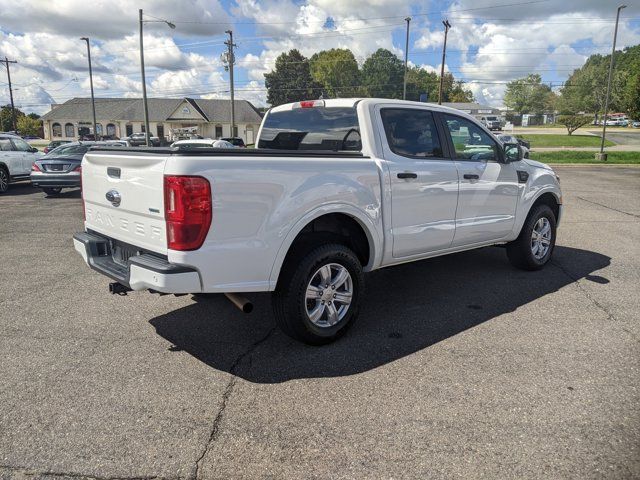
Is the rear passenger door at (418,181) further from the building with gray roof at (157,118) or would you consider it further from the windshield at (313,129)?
the building with gray roof at (157,118)

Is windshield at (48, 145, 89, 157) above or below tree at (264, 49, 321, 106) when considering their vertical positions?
below

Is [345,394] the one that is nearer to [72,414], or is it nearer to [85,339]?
[72,414]

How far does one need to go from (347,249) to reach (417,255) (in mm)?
979

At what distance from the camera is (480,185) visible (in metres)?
5.19

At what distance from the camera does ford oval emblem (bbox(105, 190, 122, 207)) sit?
3.71m

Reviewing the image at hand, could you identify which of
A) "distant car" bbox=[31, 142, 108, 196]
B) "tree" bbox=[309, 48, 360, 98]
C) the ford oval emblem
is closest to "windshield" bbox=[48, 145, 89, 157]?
"distant car" bbox=[31, 142, 108, 196]

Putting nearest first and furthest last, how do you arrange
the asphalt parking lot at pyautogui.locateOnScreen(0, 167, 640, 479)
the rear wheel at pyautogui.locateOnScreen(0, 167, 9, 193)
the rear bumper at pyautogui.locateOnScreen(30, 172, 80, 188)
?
the asphalt parking lot at pyautogui.locateOnScreen(0, 167, 640, 479) < the rear bumper at pyautogui.locateOnScreen(30, 172, 80, 188) < the rear wheel at pyautogui.locateOnScreen(0, 167, 9, 193)

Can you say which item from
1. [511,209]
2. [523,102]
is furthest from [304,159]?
[523,102]

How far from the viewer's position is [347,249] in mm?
4020

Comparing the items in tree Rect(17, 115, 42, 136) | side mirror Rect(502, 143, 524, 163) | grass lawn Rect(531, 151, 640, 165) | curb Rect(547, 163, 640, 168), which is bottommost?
curb Rect(547, 163, 640, 168)

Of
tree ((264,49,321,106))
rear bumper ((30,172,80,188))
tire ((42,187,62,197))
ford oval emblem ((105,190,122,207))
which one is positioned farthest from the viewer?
tree ((264,49,321,106))

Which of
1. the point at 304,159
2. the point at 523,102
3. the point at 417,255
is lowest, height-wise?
the point at 417,255

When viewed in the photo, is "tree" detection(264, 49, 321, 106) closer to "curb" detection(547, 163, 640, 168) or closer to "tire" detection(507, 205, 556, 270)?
"curb" detection(547, 163, 640, 168)

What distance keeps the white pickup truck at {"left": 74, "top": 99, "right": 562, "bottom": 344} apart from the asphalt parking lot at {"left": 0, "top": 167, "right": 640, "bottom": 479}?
21.9 inches
